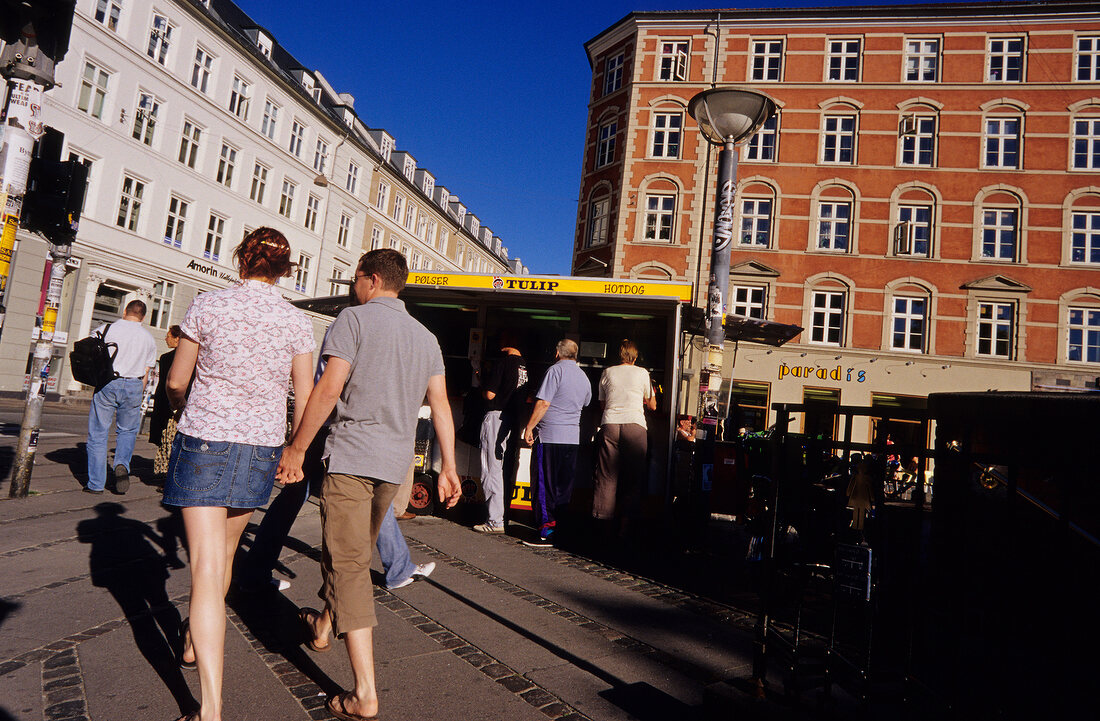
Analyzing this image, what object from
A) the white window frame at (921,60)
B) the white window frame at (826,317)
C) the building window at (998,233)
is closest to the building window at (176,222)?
the white window frame at (826,317)

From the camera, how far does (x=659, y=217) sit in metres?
27.2

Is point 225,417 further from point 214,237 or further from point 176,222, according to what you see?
point 214,237

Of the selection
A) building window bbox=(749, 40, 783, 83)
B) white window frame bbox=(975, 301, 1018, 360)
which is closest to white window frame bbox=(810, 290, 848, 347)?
white window frame bbox=(975, 301, 1018, 360)

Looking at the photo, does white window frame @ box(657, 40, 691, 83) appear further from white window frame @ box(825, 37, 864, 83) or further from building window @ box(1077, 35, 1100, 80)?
building window @ box(1077, 35, 1100, 80)

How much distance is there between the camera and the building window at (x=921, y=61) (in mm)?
25812

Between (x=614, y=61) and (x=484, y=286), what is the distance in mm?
25858

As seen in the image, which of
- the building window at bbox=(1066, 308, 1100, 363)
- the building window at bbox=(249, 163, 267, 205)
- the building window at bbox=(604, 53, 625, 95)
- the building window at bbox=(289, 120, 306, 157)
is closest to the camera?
the building window at bbox=(1066, 308, 1100, 363)

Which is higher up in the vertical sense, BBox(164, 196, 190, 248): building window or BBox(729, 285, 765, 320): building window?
BBox(164, 196, 190, 248): building window

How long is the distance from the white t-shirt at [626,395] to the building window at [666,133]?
2254 centimetres

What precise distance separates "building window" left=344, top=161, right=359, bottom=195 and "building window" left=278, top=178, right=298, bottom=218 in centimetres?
432

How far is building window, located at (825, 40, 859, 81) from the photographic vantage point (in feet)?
87.2

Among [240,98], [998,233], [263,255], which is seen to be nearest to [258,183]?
[240,98]

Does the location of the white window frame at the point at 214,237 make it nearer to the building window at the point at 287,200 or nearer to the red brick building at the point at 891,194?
the building window at the point at 287,200

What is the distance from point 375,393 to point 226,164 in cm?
3028
